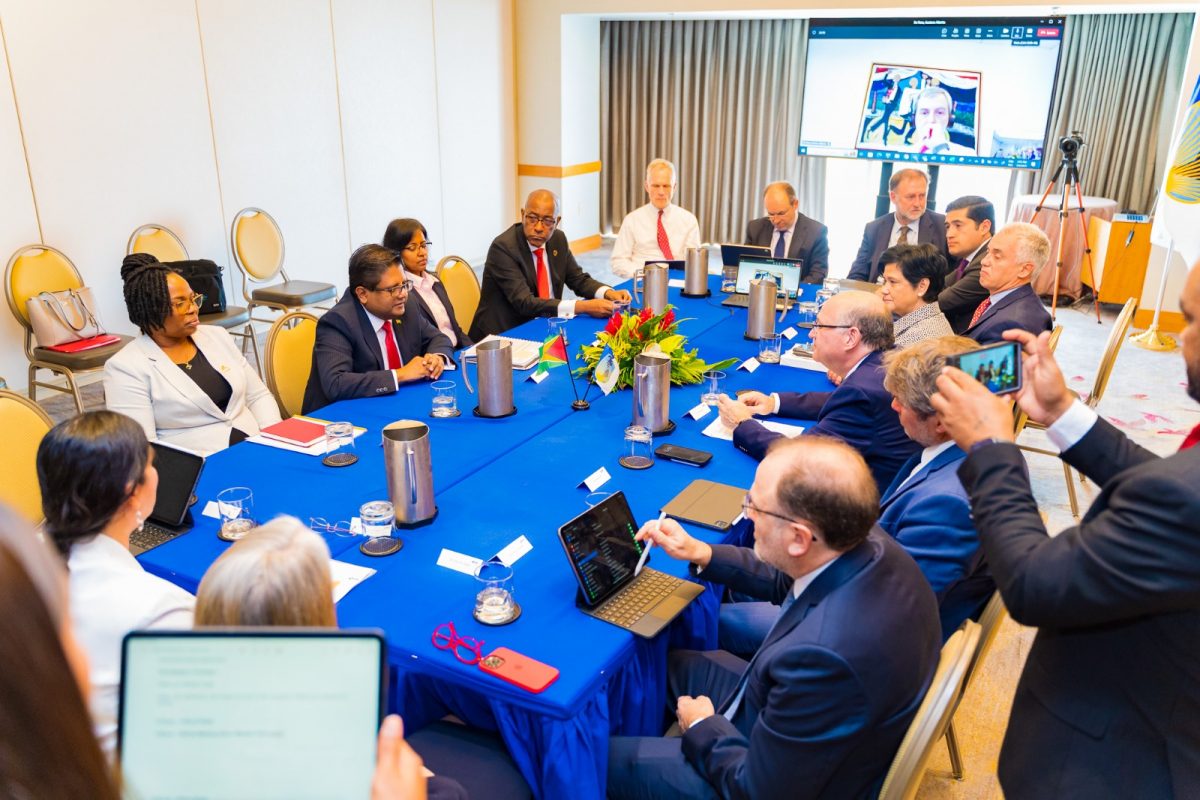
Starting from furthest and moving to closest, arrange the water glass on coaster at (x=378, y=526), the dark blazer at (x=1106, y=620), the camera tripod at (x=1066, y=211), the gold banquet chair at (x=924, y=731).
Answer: the camera tripod at (x=1066, y=211) < the water glass on coaster at (x=378, y=526) < the gold banquet chair at (x=924, y=731) < the dark blazer at (x=1106, y=620)

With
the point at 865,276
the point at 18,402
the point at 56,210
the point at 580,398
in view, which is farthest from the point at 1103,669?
Result: the point at 56,210

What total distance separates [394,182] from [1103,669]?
7.41 metres

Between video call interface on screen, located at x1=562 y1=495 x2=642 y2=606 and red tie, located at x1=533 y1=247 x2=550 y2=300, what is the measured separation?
10.2ft

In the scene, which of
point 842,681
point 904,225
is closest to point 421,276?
point 904,225

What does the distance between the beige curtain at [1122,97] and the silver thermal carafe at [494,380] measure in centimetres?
707

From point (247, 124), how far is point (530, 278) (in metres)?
2.86

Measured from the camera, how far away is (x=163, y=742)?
99 centimetres

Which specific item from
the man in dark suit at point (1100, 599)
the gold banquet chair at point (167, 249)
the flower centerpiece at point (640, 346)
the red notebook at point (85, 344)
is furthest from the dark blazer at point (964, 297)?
the red notebook at point (85, 344)

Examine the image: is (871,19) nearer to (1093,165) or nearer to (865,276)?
(1093,165)

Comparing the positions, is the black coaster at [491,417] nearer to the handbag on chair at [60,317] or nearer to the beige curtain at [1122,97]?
the handbag on chair at [60,317]

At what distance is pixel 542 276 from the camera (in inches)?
205

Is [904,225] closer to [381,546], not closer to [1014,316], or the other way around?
[1014,316]

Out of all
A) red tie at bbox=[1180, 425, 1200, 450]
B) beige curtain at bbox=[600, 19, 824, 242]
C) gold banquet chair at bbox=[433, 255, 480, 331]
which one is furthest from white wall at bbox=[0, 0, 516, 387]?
red tie at bbox=[1180, 425, 1200, 450]

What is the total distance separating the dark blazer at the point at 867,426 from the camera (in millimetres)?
2742
